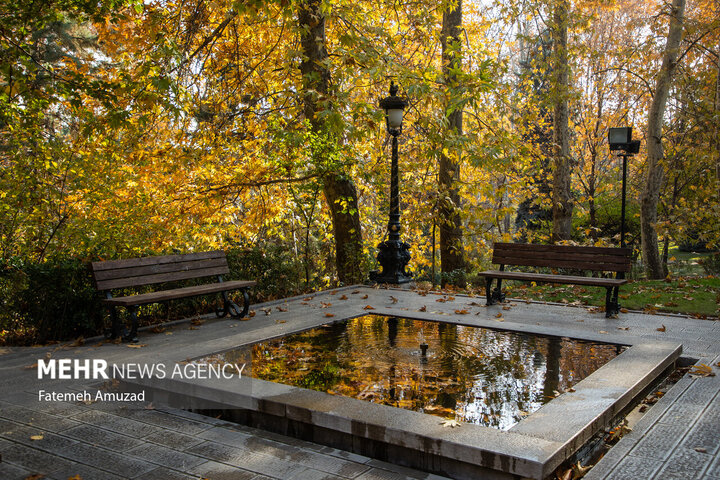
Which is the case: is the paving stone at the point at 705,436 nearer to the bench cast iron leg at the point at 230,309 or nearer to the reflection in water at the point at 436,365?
the reflection in water at the point at 436,365

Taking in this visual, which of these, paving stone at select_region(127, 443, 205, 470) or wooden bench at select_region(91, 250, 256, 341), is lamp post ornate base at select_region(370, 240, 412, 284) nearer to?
wooden bench at select_region(91, 250, 256, 341)

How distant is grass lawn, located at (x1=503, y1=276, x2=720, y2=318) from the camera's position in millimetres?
8273

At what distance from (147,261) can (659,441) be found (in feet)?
18.3

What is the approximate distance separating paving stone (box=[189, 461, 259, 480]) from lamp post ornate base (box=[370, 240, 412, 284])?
714 cm

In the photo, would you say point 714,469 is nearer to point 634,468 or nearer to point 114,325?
point 634,468

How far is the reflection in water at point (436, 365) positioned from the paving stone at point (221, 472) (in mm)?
1261

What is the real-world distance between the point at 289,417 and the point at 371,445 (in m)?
0.66

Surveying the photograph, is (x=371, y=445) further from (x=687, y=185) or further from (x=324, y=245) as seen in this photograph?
(x=687, y=185)

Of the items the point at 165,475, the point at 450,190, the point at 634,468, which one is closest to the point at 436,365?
the point at 634,468

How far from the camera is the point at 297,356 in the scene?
5.65m

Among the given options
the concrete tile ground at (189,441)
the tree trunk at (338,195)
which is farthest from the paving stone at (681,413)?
the tree trunk at (338,195)

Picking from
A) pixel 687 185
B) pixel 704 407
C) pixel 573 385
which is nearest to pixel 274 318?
pixel 573 385

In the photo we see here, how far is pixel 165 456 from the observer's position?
3.58 metres

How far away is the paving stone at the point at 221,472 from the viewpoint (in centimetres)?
328
